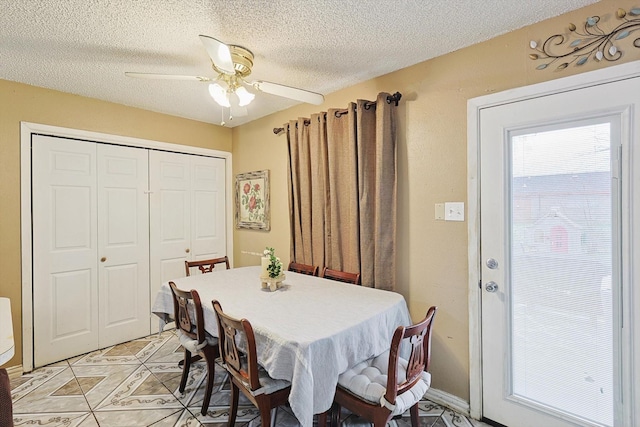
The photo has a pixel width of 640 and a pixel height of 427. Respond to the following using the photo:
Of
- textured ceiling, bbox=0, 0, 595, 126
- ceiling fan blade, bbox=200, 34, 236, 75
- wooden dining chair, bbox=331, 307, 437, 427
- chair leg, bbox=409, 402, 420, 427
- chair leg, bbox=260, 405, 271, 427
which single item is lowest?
chair leg, bbox=409, 402, 420, 427

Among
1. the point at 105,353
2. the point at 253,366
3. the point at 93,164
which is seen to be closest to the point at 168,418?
the point at 253,366

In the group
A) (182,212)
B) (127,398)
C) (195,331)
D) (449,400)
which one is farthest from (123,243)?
(449,400)

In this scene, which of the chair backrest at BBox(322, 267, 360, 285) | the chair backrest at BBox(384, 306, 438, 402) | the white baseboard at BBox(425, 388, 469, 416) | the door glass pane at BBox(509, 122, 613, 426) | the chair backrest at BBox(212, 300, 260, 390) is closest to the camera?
the chair backrest at BBox(384, 306, 438, 402)

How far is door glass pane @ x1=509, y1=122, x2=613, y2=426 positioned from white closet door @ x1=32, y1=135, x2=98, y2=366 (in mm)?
3550

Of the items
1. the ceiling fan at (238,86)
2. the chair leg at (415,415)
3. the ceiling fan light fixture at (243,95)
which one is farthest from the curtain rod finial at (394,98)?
the chair leg at (415,415)

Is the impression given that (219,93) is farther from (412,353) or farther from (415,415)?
(415,415)

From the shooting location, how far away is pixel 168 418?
2.01 meters

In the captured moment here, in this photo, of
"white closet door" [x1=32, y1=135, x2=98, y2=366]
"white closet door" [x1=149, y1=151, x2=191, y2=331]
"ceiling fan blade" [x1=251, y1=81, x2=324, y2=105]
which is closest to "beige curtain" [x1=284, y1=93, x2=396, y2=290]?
"ceiling fan blade" [x1=251, y1=81, x2=324, y2=105]

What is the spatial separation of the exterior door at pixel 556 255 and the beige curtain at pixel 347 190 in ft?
2.18

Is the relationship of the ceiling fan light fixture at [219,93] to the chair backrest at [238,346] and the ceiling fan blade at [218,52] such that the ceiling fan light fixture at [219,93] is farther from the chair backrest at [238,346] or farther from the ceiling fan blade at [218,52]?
the chair backrest at [238,346]

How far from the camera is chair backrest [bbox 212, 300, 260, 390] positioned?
1.46m

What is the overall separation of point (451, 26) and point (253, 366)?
2158mm

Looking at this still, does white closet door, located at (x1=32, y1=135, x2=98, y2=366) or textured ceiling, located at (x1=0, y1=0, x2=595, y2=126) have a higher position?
textured ceiling, located at (x1=0, y1=0, x2=595, y2=126)

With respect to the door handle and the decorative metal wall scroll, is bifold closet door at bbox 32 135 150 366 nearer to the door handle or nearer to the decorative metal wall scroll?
the door handle
